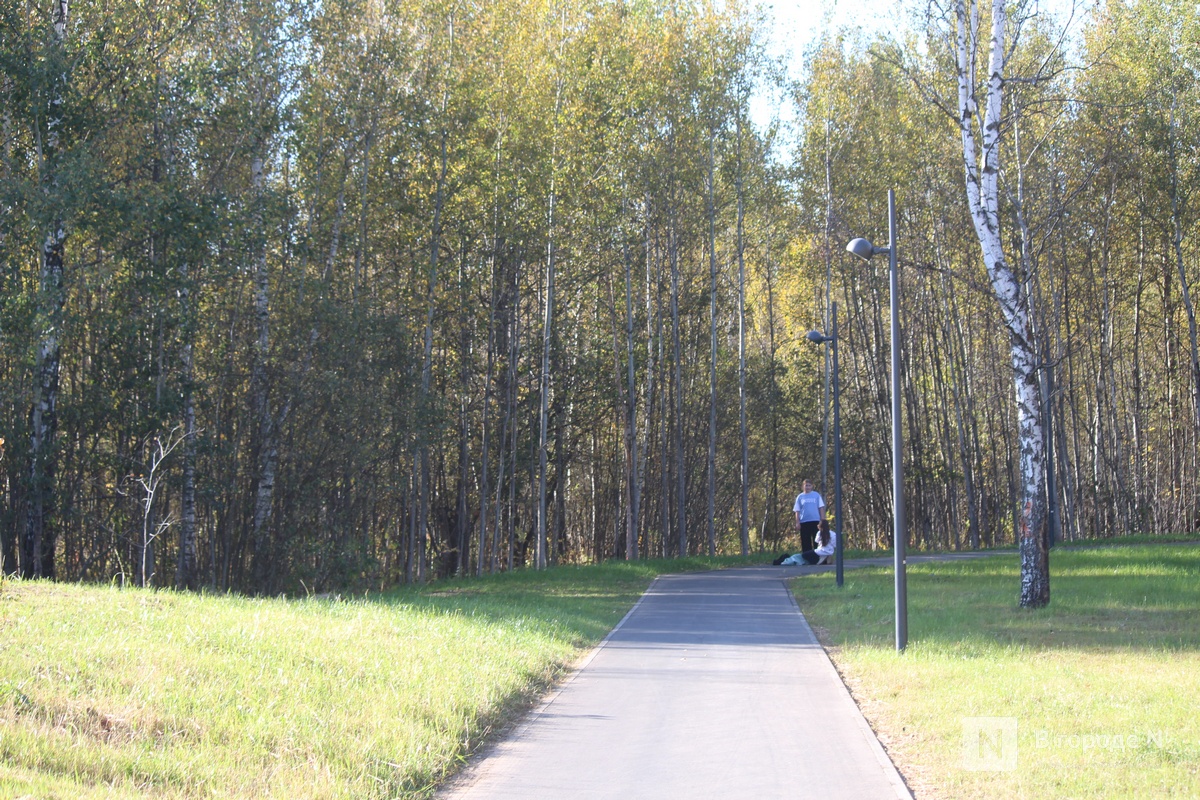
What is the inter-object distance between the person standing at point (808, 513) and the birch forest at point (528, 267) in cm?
506

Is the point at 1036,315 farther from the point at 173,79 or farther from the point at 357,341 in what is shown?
the point at 173,79

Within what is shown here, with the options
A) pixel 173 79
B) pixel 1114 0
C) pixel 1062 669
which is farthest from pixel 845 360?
pixel 1062 669

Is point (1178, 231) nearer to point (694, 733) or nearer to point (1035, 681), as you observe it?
point (1035, 681)

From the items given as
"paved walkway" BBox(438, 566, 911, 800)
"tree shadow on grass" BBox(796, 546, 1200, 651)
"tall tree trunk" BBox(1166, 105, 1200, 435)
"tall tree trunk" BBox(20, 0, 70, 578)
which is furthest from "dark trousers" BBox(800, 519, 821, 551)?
"tall tree trunk" BBox(20, 0, 70, 578)

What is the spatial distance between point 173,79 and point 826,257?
19.3 metres

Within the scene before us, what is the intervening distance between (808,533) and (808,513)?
25.1 inches

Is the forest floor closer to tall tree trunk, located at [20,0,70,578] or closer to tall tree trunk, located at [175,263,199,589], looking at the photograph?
tall tree trunk, located at [175,263,199,589]

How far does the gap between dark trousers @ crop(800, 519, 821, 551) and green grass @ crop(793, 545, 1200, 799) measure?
6594mm

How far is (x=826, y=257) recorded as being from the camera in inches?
1260

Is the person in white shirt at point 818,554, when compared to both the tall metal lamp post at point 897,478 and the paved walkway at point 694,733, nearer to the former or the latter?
the paved walkway at point 694,733

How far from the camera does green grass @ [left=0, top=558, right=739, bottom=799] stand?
5.70 meters

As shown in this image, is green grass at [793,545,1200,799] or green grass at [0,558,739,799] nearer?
green grass at [0,558,739,799]

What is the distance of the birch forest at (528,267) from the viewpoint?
701 inches

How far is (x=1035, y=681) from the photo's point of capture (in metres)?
8.88
